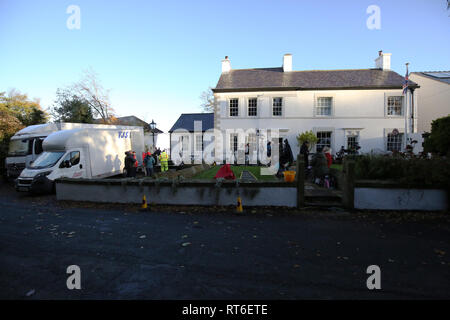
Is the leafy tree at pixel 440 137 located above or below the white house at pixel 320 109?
below

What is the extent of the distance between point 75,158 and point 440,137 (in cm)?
1526

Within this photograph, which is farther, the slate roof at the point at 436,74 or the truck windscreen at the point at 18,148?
the slate roof at the point at 436,74

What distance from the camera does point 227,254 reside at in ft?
13.3

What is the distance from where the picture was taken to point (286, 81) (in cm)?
2127

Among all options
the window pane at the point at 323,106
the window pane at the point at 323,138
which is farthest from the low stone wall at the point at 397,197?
the window pane at the point at 323,106

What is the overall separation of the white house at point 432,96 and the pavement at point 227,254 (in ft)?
76.8

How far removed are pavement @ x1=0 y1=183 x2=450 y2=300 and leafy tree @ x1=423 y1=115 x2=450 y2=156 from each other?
131 inches

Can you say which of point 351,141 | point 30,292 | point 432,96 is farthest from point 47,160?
point 432,96

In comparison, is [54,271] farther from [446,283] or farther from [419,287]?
[446,283]

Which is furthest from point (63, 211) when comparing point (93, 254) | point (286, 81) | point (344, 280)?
point (286, 81)

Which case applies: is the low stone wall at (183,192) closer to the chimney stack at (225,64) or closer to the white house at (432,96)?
the chimney stack at (225,64)

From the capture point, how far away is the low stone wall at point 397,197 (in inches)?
265

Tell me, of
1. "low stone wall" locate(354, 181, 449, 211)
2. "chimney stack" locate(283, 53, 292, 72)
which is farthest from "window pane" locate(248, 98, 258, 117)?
"low stone wall" locate(354, 181, 449, 211)
